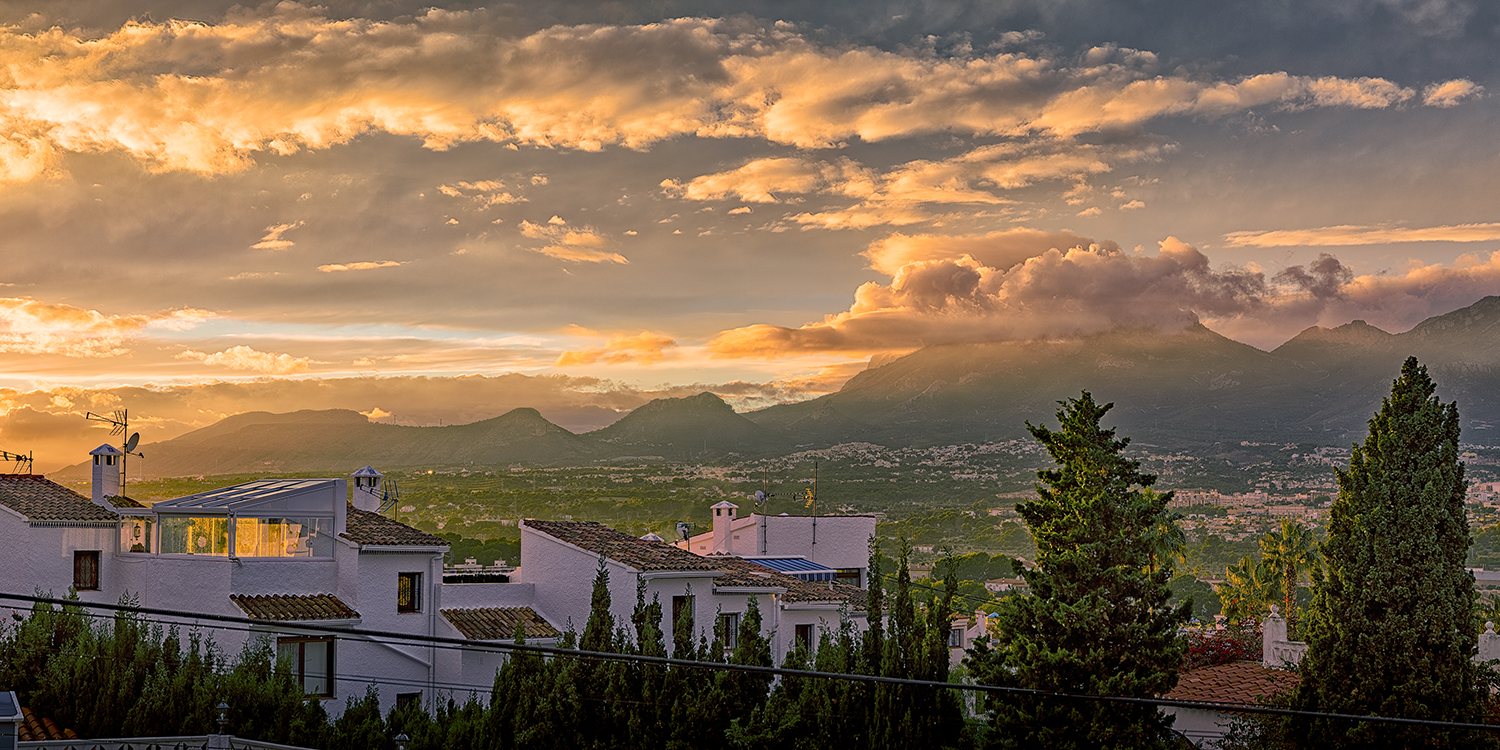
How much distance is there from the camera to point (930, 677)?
25344 mm

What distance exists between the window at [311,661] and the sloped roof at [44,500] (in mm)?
8250

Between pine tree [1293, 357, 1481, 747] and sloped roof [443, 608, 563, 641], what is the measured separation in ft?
66.7

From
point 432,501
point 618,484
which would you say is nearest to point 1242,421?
point 618,484

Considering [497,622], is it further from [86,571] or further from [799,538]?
[799,538]

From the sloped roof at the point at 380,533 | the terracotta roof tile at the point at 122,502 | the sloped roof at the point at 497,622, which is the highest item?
the terracotta roof tile at the point at 122,502

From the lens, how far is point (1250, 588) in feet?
195

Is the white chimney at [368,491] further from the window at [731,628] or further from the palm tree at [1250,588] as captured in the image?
the palm tree at [1250,588]

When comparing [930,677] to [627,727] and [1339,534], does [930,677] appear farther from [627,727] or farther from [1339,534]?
[1339,534]

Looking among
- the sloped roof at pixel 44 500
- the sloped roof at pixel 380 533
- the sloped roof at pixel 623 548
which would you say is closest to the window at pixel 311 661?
the sloped roof at pixel 380 533

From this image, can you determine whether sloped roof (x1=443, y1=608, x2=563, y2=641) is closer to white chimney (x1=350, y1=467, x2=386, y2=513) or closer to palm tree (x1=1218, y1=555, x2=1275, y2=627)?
white chimney (x1=350, y1=467, x2=386, y2=513)

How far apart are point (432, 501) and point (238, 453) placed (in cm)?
8762

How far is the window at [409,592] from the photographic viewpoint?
32000mm

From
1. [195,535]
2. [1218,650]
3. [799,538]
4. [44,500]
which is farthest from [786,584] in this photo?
[44,500]

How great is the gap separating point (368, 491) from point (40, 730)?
Answer: 61.5 ft
